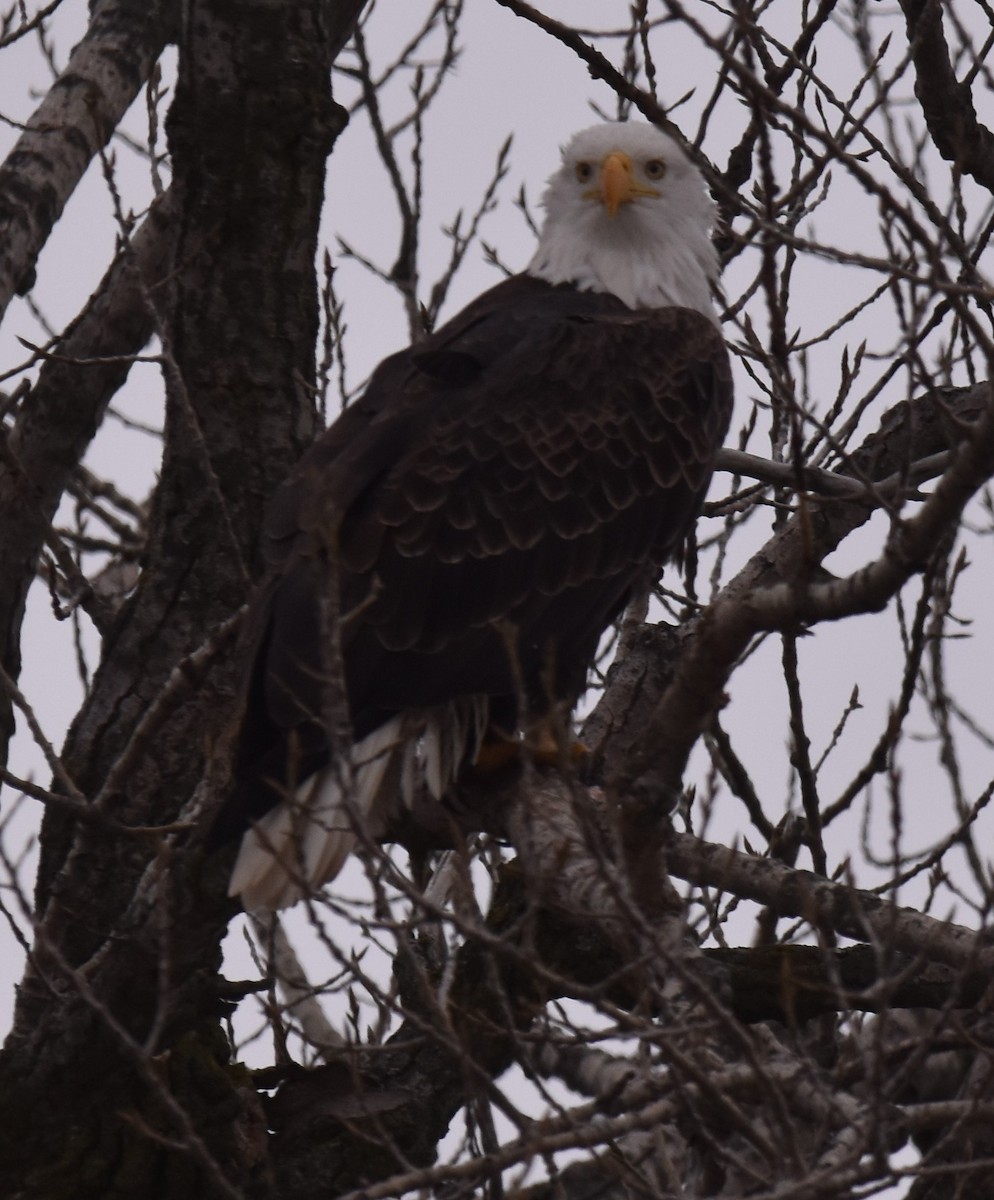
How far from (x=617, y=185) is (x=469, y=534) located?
149cm

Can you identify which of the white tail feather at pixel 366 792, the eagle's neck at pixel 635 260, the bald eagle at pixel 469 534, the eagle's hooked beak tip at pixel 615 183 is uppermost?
the eagle's hooked beak tip at pixel 615 183

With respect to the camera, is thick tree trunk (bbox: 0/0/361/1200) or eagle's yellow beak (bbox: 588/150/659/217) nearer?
thick tree trunk (bbox: 0/0/361/1200)

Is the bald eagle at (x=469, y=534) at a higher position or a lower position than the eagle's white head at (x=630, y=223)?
lower

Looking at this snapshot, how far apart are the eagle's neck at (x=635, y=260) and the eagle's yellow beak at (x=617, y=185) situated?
50mm

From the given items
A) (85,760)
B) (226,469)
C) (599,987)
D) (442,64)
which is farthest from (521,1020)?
(442,64)

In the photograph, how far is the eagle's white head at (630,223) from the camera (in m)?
5.37

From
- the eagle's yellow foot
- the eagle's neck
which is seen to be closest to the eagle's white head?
the eagle's neck

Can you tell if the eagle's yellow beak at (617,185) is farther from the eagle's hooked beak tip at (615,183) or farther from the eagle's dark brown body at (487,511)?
the eagle's dark brown body at (487,511)

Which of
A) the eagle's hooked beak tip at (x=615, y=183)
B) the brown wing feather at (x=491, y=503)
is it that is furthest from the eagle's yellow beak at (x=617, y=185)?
the brown wing feather at (x=491, y=503)

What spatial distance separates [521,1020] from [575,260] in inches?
86.5

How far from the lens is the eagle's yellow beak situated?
5.39m

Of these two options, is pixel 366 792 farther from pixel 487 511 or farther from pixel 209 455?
pixel 209 455

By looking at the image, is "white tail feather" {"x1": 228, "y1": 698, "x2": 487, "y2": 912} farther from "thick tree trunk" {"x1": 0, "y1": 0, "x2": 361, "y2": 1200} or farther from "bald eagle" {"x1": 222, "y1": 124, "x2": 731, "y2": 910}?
"thick tree trunk" {"x1": 0, "y1": 0, "x2": 361, "y2": 1200}

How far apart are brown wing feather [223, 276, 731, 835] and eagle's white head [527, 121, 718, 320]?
32 centimetres
